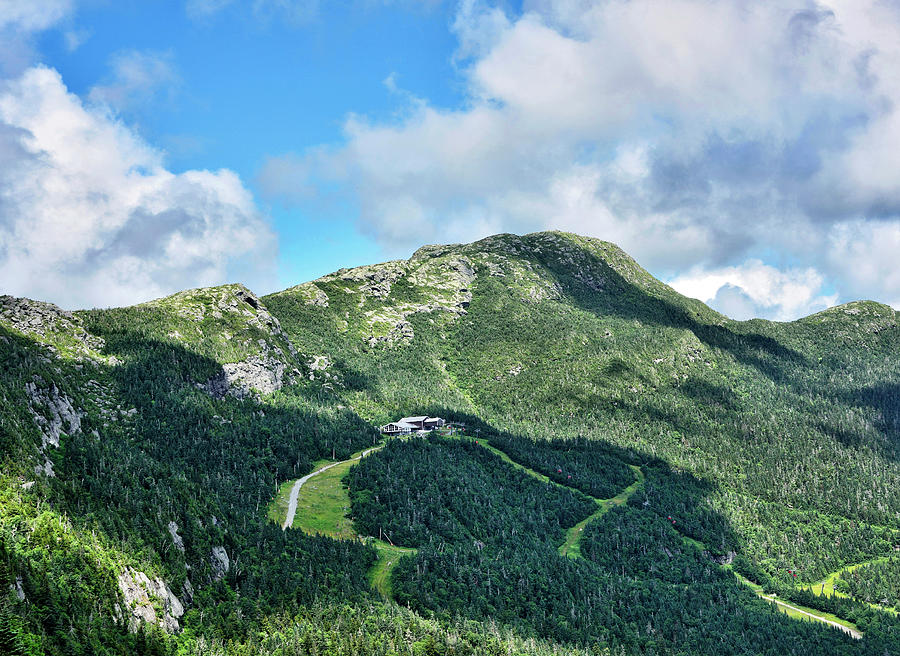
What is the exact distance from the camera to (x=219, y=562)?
122 metres

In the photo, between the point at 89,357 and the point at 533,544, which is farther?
the point at 89,357

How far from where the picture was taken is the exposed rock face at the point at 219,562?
391 feet

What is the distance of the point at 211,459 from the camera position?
17238cm

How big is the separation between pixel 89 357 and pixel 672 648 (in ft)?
728

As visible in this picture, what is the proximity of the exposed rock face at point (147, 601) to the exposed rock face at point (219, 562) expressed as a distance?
16009 millimetres

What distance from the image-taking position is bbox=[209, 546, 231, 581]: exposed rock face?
391 ft

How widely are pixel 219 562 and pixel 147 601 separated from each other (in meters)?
28.4

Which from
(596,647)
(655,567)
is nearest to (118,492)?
(596,647)

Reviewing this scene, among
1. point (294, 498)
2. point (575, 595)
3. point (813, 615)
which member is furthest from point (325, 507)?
point (813, 615)

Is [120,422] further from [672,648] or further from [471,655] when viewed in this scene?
[672,648]

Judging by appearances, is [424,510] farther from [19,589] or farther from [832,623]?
[832,623]

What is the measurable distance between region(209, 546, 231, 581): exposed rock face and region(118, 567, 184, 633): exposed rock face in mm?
16009

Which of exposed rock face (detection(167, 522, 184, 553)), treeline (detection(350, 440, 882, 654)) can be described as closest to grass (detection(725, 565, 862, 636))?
treeline (detection(350, 440, 882, 654))

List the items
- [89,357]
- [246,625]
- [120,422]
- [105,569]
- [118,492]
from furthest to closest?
[89,357], [120,422], [118,492], [246,625], [105,569]
